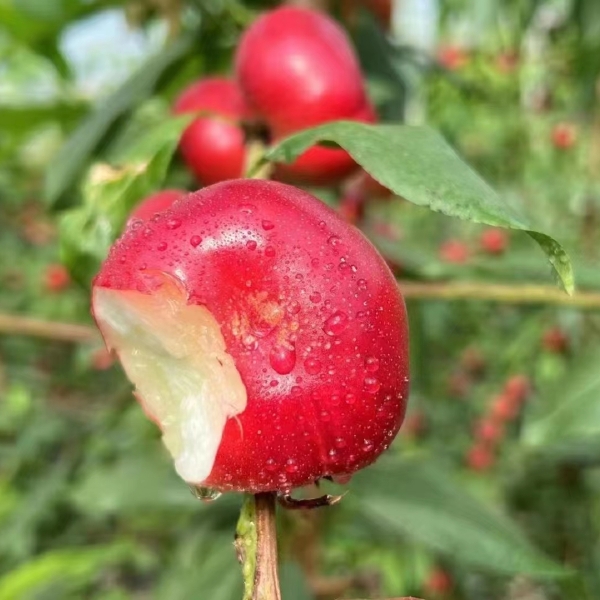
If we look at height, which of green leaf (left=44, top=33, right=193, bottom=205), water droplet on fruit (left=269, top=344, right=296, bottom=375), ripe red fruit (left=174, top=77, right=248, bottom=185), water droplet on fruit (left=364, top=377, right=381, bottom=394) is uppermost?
water droplet on fruit (left=269, top=344, right=296, bottom=375)

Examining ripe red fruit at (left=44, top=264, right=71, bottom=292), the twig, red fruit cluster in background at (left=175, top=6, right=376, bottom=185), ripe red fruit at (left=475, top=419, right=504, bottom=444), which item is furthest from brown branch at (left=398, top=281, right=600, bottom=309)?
ripe red fruit at (left=44, top=264, right=71, bottom=292)

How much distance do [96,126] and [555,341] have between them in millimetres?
962

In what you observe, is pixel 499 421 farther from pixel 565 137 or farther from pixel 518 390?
pixel 565 137

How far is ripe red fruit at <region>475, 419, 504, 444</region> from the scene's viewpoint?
162 centimetres

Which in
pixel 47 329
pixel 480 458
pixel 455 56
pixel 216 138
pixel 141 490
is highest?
pixel 216 138

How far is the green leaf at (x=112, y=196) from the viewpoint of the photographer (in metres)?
0.40

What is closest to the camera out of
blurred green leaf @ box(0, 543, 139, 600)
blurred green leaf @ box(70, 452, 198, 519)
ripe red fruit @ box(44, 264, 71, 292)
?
blurred green leaf @ box(70, 452, 198, 519)

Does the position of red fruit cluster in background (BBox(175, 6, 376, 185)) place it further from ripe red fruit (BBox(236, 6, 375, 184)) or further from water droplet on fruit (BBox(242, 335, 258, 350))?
water droplet on fruit (BBox(242, 335, 258, 350))

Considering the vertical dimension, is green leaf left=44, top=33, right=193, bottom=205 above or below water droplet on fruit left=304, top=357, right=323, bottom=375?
below

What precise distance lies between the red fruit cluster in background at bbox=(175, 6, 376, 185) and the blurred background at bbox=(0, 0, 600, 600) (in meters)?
0.07

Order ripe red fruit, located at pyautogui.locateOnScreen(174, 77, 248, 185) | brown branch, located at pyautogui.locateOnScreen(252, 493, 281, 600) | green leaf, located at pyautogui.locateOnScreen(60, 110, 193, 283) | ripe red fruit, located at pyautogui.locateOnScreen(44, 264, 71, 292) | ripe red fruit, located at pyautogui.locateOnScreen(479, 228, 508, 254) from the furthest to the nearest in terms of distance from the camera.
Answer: ripe red fruit, located at pyautogui.locateOnScreen(44, 264, 71, 292) < ripe red fruit, located at pyautogui.locateOnScreen(479, 228, 508, 254) < ripe red fruit, located at pyautogui.locateOnScreen(174, 77, 248, 185) < green leaf, located at pyautogui.locateOnScreen(60, 110, 193, 283) < brown branch, located at pyautogui.locateOnScreen(252, 493, 281, 600)

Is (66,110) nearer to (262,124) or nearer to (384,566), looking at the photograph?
(262,124)

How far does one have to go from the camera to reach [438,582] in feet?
4.45

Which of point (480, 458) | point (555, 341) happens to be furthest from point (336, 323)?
point (480, 458)
